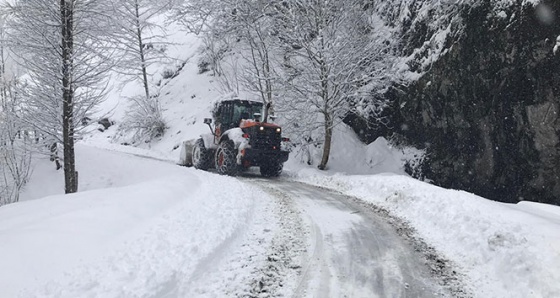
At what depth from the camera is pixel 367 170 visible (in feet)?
53.6

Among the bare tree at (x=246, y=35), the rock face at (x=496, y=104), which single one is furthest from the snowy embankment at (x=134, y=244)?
the bare tree at (x=246, y=35)

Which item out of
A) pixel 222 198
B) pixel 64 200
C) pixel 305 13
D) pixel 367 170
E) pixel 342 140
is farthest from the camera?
pixel 342 140

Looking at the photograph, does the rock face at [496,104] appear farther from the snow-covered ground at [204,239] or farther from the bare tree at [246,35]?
the bare tree at [246,35]

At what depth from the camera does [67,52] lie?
36.7 feet

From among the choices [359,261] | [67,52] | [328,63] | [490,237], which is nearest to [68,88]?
[67,52]

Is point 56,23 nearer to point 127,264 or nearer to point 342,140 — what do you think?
point 127,264

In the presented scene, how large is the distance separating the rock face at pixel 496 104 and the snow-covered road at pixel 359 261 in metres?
5.97

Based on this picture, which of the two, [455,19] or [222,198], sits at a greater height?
[455,19]

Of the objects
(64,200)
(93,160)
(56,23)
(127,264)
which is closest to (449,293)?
(127,264)

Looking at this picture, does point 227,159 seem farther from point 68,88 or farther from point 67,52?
point 67,52

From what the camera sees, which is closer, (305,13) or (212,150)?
(212,150)

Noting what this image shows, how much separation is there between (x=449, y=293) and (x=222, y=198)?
4.90 m

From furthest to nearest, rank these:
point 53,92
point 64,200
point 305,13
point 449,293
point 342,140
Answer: point 342,140 → point 305,13 → point 53,92 → point 64,200 → point 449,293

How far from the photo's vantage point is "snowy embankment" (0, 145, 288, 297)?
3715mm
